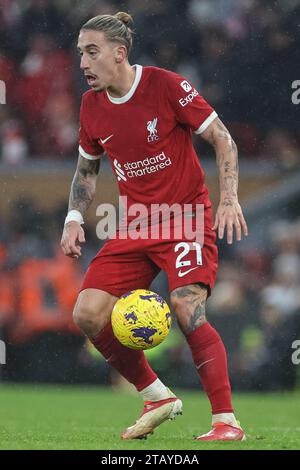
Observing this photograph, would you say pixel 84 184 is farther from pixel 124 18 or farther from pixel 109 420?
pixel 109 420

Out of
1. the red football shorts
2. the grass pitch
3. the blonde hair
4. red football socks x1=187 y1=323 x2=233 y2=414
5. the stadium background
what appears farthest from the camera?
the stadium background

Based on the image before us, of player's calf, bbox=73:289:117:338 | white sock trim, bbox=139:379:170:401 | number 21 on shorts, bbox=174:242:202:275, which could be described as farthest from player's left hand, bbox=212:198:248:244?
white sock trim, bbox=139:379:170:401

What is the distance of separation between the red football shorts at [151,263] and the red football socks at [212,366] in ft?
0.86

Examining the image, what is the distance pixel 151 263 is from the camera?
5.54 m

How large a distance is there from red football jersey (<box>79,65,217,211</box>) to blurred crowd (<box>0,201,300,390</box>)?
179 inches

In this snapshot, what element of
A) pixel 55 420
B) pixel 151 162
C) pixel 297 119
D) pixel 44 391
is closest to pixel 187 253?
pixel 151 162

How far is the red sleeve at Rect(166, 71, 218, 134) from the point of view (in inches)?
210

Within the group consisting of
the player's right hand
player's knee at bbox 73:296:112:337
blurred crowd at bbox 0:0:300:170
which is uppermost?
blurred crowd at bbox 0:0:300:170

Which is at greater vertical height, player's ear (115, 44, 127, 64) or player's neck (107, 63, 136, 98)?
player's ear (115, 44, 127, 64)

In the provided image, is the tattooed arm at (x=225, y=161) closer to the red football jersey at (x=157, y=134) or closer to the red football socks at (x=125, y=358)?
the red football jersey at (x=157, y=134)

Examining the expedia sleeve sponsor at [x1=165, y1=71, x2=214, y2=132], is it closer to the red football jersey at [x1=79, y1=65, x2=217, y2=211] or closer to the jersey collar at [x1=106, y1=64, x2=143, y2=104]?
the red football jersey at [x1=79, y1=65, x2=217, y2=211]

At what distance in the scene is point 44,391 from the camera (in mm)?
9938
